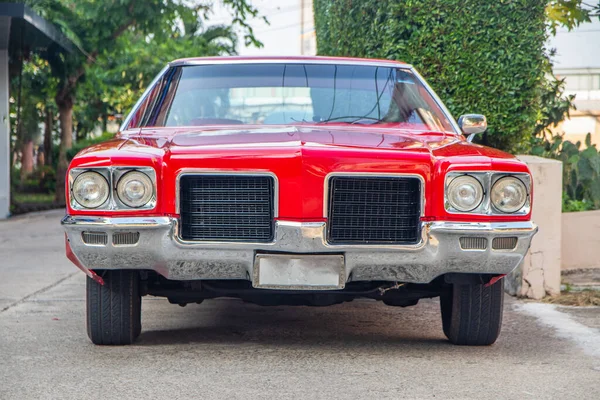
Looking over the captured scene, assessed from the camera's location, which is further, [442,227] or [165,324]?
[165,324]

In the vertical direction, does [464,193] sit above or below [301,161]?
below

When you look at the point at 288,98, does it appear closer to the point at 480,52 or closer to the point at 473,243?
the point at 473,243

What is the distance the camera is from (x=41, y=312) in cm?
673

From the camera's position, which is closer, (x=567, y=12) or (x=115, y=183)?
(x=115, y=183)

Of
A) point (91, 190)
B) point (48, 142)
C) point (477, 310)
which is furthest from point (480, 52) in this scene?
point (48, 142)

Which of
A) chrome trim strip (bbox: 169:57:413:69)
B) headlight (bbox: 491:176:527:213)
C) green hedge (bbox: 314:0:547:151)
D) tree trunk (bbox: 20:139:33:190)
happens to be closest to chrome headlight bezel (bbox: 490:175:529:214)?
headlight (bbox: 491:176:527:213)

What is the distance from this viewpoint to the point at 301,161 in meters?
4.62

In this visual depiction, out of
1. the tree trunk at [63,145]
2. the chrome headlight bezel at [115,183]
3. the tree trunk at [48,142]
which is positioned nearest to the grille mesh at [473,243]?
the chrome headlight bezel at [115,183]

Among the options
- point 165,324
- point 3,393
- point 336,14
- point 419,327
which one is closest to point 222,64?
point 165,324

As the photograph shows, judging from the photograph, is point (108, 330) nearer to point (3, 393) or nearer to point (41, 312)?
point (3, 393)

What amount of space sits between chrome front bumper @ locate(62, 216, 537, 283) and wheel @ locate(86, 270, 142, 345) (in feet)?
1.03

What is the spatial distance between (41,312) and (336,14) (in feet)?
17.3

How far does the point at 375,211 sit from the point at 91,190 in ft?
4.51

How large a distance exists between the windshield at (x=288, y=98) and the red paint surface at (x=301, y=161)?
91 cm
